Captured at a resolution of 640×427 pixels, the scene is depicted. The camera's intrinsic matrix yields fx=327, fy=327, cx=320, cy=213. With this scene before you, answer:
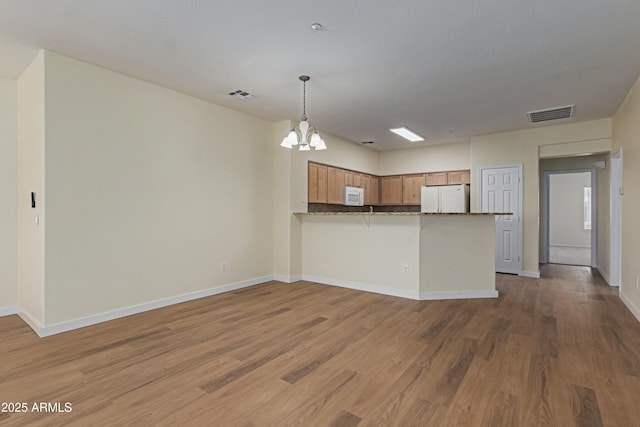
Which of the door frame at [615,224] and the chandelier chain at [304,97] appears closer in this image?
the chandelier chain at [304,97]

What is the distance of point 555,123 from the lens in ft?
17.8

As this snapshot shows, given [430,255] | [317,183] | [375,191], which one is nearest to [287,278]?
[317,183]

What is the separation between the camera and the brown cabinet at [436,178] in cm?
717

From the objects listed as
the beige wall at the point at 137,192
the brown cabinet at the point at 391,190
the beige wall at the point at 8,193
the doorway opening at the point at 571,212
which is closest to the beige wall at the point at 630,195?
the brown cabinet at the point at 391,190

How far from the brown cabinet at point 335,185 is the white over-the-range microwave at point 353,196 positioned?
152mm

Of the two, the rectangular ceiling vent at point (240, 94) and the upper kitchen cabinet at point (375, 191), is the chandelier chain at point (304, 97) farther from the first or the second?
the upper kitchen cabinet at point (375, 191)

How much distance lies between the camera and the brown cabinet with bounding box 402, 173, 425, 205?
24.5 feet

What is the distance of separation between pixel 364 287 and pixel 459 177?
3679 mm

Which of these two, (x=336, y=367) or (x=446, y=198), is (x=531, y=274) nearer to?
(x=446, y=198)

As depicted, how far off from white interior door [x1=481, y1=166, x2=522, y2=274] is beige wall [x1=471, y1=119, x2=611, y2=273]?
0.09 meters

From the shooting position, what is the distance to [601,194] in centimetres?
609

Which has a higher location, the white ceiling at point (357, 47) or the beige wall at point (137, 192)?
the white ceiling at point (357, 47)

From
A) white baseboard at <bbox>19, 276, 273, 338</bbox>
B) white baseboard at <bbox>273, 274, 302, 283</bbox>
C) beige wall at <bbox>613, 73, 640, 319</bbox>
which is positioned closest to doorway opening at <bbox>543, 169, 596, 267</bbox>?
beige wall at <bbox>613, 73, 640, 319</bbox>

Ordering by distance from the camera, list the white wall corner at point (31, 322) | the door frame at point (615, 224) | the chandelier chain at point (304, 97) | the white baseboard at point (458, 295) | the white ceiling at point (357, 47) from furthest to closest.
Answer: the door frame at point (615, 224), the white baseboard at point (458, 295), the chandelier chain at point (304, 97), the white wall corner at point (31, 322), the white ceiling at point (357, 47)
